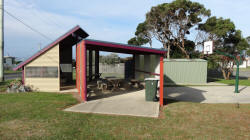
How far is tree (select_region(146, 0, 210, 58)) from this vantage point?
69.3 feet

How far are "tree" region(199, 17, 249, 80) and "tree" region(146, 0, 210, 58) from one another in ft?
4.84

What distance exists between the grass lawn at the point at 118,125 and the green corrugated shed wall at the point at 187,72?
10.5 meters

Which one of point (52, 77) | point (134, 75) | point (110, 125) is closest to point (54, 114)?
point (110, 125)

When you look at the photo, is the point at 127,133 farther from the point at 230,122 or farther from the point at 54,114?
the point at 230,122

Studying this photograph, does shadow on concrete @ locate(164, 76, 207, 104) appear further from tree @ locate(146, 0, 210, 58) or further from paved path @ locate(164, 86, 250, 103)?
tree @ locate(146, 0, 210, 58)

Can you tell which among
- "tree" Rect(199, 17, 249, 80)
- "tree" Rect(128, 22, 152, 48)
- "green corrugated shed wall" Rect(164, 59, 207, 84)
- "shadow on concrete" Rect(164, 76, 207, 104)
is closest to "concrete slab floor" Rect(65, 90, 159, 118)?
"shadow on concrete" Rect(164, 76, 207, 104)

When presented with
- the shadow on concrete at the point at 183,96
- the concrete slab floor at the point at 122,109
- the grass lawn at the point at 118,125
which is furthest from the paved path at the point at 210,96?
the concrete slab floor at the point at 122,109

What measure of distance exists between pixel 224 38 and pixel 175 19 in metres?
6.99

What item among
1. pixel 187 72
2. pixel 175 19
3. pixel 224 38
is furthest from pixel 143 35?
pixel 187 72

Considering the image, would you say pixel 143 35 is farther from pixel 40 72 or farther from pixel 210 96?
pixel 40 72

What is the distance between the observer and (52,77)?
10531 millimetres

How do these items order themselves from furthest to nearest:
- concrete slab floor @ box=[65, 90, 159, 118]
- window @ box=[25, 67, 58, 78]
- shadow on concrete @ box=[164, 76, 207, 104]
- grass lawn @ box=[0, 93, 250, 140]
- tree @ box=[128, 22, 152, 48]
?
tree @ box=[128, 22, 152, 48] < window @ box=[25, 67, 58, 78] < shadow on concrete @ box=[164, 76, 207, 104] < concrete slab floor @ box=[65, 90, 159, 118] < grass lawn @ box=[0, 93, 250, 140]

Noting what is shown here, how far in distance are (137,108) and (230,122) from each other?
3245mm

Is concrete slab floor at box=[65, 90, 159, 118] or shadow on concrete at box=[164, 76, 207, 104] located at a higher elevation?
concrete slab floor at box=[65, 90, 159, 118]
